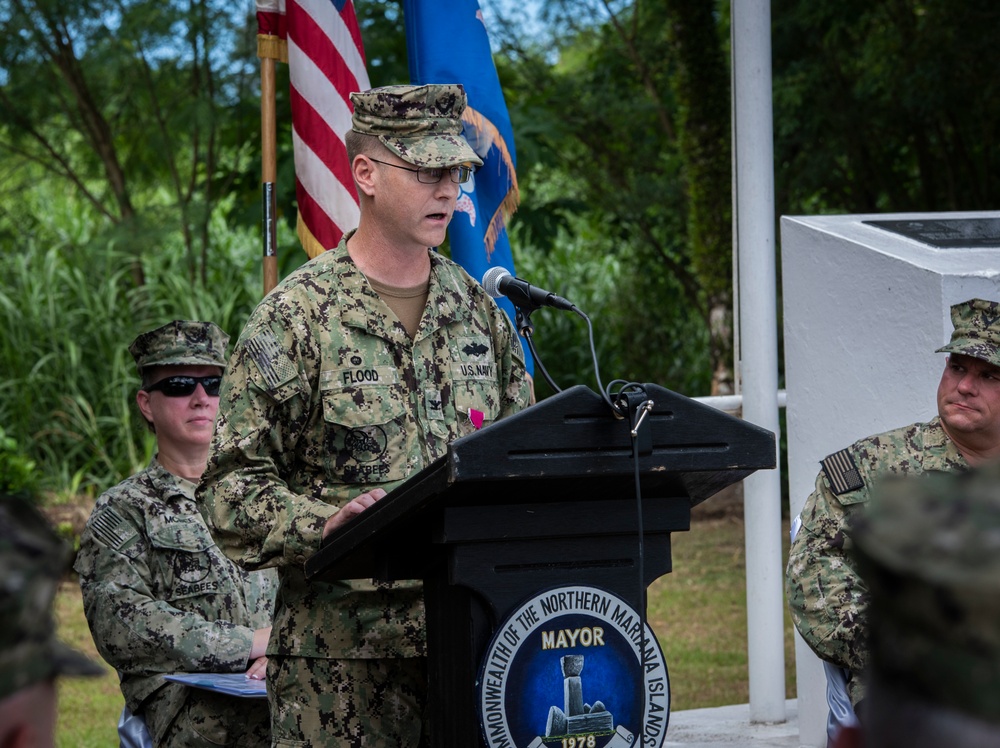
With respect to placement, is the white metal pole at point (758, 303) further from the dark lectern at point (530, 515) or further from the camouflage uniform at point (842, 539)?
the dark lectern at point (530, 515)

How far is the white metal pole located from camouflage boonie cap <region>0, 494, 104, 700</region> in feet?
12.7

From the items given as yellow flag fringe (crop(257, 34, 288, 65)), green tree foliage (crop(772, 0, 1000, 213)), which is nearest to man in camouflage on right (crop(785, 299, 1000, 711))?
yellow flag fringe (crop(257, 34, 288, 65))

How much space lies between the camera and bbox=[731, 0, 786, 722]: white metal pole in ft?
15.4

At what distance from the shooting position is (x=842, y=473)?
3.38m

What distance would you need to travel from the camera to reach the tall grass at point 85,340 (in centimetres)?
911

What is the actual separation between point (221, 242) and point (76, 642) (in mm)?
4270

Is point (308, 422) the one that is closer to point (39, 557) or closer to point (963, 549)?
point (39, 557)

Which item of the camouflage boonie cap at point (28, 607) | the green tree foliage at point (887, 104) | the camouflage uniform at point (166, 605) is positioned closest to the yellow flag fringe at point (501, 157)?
the camouflage uniform at point (166, 605)

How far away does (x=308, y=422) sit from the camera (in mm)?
2646

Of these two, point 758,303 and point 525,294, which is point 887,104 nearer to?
point 758,303

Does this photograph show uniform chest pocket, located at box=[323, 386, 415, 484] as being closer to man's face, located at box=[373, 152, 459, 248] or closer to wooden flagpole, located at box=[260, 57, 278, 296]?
man's face, located at box=[373, 152, 459, 248]

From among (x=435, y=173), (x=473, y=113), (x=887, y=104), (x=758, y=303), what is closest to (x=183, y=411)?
(x=435, y=173)

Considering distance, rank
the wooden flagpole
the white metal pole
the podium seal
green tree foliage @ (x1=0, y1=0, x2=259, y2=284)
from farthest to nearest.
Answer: green tree foliage @ (x1=0, y1=0, x2=259, y2=284), the white metal pole, the wooden flagpole, the podium seal

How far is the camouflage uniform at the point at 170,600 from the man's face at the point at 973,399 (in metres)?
1.96
